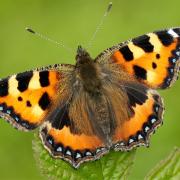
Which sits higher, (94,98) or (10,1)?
(10,1)

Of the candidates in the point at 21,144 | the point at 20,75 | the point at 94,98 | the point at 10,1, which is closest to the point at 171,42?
the point at 94,98

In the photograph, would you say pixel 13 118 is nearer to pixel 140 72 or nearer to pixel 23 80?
pixel 23 80

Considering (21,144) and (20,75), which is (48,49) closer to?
(21,144)

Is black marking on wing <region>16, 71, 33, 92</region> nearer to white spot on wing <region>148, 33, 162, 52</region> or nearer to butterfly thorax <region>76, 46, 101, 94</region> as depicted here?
butterfly thorax <region>76, 46, 101, 94</region>

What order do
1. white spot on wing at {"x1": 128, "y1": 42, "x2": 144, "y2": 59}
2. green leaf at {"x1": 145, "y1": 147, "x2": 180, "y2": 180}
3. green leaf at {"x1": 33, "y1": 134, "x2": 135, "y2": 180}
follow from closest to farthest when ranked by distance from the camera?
green leaf at {"x1": 145, "y1": 147, "x2": 180, "y2": 180}
green leaf at {"x1": 33, "y1": 134, "x2": 135, "y2": 180}
white spot on wing at {"x1": 128, "y1": 42, "x2": 144, "y2": 59}

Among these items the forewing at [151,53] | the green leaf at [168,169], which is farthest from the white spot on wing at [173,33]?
the green leaf at [168,169]

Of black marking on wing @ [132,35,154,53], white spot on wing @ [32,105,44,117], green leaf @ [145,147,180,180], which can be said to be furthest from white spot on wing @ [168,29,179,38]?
green leaf @ [145,147,180,180]
